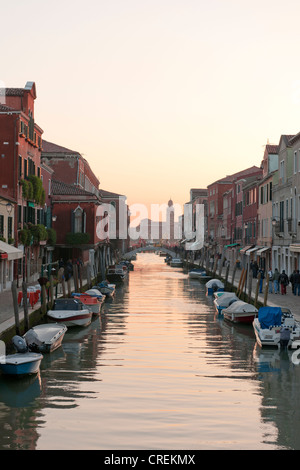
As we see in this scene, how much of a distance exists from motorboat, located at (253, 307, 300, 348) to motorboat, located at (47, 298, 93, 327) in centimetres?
913

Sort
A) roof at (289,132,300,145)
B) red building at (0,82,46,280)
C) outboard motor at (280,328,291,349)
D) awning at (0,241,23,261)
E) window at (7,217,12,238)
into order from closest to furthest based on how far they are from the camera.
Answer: outboard motor at (280,328,291,349)
awning at (0,241,23,261)
window at (7,217,12,238)
red building at (0,82,46,280)
roof at (289,132,300,145)

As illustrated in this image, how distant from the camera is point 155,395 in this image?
16.9 meters

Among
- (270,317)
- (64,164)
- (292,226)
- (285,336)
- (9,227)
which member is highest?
(64,164)

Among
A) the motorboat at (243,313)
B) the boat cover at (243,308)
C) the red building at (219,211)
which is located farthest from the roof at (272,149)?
the red building at (219,211)

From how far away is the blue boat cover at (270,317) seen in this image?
79.6ft

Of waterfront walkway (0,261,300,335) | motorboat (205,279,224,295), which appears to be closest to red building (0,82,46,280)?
waterfront walkway (0,261,300,335)

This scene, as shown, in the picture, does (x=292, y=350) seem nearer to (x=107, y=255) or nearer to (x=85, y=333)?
(x=85, y=333)

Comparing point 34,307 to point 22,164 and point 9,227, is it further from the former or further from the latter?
point 22,164

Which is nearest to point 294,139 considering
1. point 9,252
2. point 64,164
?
point 9,252

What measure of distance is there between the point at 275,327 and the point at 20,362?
34.4 ft

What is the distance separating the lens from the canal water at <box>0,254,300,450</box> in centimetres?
1328

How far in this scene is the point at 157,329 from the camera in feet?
99.2

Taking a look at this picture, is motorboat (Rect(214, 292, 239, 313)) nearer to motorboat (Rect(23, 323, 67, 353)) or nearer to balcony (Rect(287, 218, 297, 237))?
balcony (Rect(287, 218, 297, 237))

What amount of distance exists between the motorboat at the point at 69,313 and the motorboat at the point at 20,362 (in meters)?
9.55
